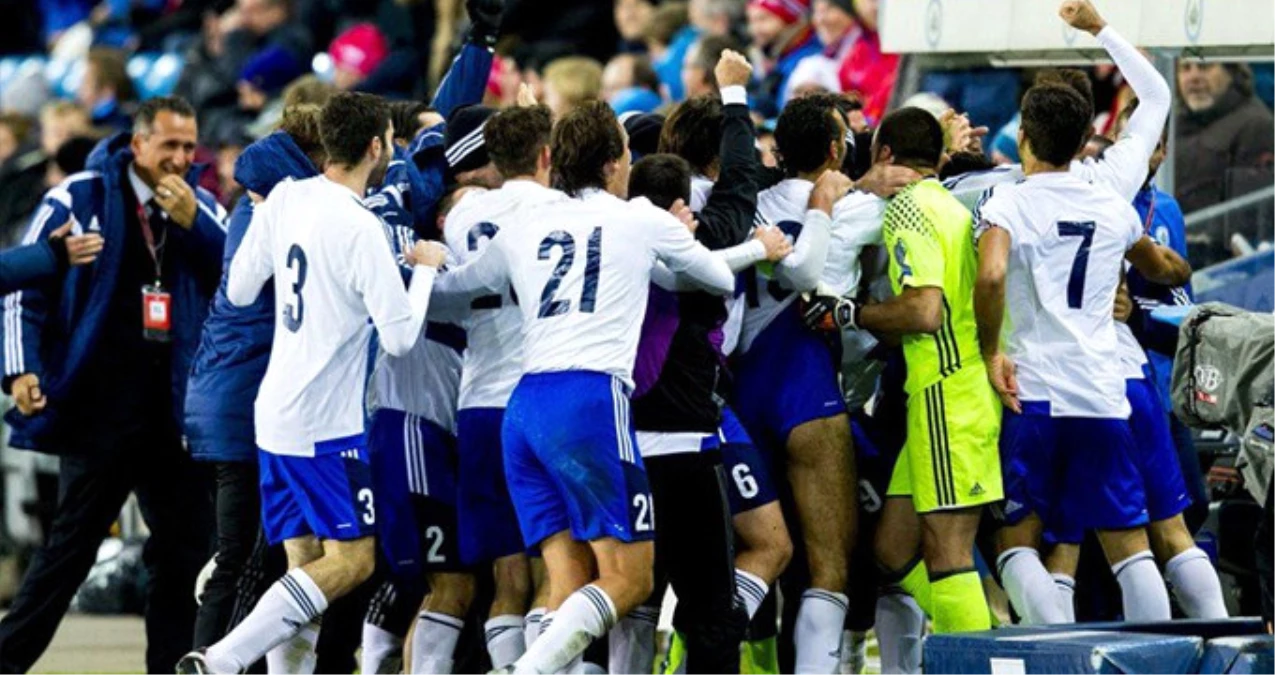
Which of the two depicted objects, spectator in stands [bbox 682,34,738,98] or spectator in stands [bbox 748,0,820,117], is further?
spectator in stands [bbox 748,0,820,117]

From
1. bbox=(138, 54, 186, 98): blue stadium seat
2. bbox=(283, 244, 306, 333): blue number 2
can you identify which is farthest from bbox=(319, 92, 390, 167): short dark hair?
bbox=(138, 54, 186, 98): blue stadium seat

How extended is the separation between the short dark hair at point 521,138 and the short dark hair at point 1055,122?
1630 millimetres

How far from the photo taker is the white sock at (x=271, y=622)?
9.65 metres

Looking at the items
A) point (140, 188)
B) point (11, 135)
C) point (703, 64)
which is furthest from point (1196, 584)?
point (11, 135)

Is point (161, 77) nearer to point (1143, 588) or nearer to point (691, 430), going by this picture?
point (691, 430)

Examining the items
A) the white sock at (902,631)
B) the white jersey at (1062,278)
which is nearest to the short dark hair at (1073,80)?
the white jersey at (1062,278)

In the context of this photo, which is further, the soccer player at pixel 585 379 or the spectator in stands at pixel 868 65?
the spectator in stands at pixel 868 65

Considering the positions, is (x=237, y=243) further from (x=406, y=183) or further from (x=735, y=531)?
(x=735, y=531)

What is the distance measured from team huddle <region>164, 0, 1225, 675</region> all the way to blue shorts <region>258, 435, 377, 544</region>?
0.04ft

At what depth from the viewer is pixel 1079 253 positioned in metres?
9.79

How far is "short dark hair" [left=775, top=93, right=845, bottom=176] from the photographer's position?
394 inches

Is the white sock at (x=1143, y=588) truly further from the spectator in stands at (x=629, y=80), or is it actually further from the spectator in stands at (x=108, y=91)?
the spectator in stands at (x=108, y=91)

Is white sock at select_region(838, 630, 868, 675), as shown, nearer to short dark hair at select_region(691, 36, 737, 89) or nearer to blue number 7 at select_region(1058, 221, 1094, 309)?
blue number 7 at select_region(1058, 221, 1094, 309)

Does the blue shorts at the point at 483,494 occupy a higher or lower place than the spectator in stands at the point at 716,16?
lower
